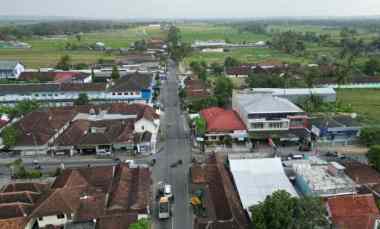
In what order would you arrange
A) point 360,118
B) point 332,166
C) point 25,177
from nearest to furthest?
point 332,166 < point 25,177 < point 360,118

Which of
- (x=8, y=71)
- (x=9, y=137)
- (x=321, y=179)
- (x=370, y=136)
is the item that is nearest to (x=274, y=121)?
(x=370, y=136)

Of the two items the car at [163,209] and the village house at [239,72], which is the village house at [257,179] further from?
the village house at [239,72]

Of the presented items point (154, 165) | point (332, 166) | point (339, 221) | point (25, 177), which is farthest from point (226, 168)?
point (25, 177)

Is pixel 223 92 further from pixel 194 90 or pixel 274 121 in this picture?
pixel 274 121

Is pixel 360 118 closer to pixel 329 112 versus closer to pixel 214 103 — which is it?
pixel 329 112

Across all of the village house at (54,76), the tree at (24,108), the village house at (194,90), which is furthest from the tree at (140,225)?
the village house at (54,76)

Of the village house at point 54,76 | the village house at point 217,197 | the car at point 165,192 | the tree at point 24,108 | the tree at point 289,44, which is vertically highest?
the tree at point 289,44
